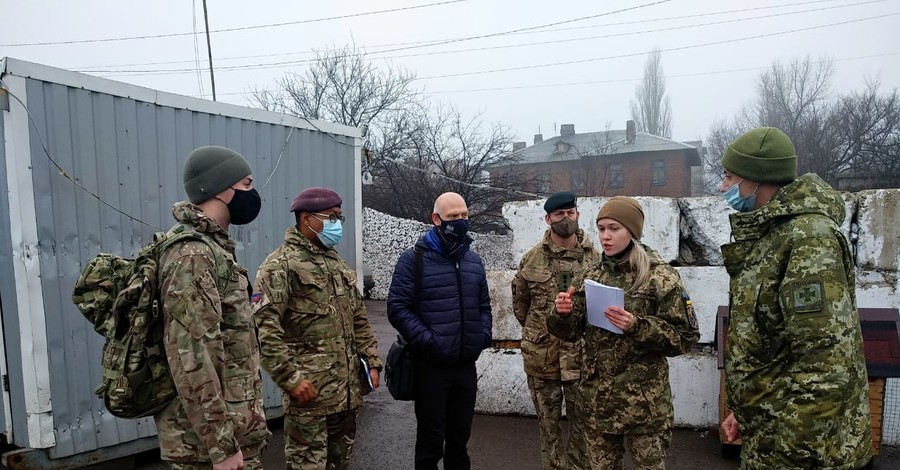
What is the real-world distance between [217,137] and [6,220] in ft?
4.93

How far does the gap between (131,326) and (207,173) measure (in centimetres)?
65

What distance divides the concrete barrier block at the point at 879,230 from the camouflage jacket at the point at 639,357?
261 centimetres

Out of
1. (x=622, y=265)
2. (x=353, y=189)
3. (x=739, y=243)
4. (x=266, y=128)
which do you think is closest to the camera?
(x=739, y=243)

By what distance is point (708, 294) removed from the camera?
16.0 feet

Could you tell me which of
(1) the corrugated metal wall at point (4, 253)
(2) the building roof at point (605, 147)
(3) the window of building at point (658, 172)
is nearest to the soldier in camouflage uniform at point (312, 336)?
(1) the corrugated metal wall at point (4, 253)

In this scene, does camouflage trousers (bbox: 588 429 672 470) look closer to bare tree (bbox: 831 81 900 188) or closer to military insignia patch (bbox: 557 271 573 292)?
military insignia patch (bbox: 557 271 573 292)

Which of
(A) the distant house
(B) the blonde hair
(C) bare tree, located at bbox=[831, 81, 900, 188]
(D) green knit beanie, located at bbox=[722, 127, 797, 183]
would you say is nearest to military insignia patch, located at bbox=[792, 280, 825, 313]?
(D) green knit beanie, located at bbox=[722, 127, 797, 183]

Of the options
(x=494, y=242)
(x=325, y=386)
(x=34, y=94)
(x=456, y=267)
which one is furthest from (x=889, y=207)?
(x=494, y=242)

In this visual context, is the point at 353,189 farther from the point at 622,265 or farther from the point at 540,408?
the point at 622,265

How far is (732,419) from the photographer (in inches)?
90.2

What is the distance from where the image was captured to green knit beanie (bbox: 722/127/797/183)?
7.00 ft

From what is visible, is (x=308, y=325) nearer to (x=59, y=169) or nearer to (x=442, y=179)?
(x=59, y=169)

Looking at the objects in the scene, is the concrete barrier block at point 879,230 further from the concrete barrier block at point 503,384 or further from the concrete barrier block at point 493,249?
the concrete barrier block at point 493,249

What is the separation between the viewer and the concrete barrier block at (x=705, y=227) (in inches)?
193
